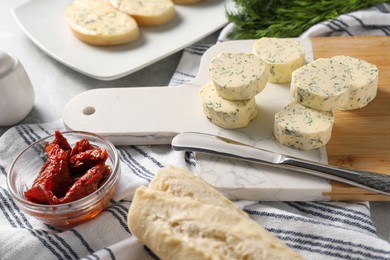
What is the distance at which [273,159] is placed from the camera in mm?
2506

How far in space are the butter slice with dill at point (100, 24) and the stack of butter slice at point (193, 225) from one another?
132 cm

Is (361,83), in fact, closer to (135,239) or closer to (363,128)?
(363,128)

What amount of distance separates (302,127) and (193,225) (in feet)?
2.42

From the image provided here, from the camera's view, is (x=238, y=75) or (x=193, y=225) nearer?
(x=193, y=225)

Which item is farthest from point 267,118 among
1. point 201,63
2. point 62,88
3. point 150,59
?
point 62,88

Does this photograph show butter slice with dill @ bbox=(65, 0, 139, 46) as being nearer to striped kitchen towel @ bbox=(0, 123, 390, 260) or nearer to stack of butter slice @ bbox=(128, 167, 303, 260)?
striped kitchen towel @ bbox=(0, 123, 390, 260)

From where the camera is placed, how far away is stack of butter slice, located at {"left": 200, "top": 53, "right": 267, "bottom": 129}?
2.66 meters

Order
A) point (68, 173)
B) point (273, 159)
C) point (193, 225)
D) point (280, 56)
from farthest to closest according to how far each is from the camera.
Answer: point (280, 56) < point (273, 159) < point (68, 173) < point (193, 225)

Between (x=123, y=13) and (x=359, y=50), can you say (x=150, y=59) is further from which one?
(x=359, y=50)

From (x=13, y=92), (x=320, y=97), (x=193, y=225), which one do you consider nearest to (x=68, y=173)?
(x=193, y=225)

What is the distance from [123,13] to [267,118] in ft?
3.86

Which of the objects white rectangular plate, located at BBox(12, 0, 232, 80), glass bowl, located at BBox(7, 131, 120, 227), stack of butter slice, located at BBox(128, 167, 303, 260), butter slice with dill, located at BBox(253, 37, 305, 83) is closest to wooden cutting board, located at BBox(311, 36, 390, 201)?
butter slice with dill, located at BBox(253, 37, 305, 83)

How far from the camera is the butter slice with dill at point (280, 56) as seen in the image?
288 cm

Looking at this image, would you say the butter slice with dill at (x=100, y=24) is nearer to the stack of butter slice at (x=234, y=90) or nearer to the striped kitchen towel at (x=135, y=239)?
the stack of butter slice at (x=234, y=90)
